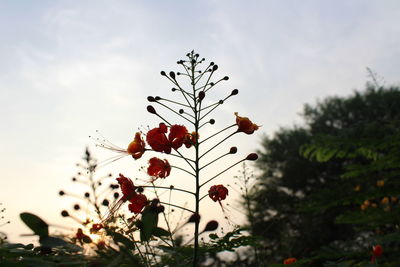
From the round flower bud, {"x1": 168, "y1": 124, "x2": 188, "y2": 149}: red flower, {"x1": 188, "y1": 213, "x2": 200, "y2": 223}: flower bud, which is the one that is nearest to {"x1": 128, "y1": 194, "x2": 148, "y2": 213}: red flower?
{"x1": 188, "y1": 213, "x2": 200, "y2": 223}: flower bud

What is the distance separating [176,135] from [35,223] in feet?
3.30

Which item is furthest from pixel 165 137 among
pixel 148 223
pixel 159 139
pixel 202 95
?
pixel 148 223

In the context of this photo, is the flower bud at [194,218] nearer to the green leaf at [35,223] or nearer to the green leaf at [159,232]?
the green leaf at [159,232]

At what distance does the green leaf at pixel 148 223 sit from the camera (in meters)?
1.21

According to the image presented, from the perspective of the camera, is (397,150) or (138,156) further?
(397,150)

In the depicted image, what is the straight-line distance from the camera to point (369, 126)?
235 inches

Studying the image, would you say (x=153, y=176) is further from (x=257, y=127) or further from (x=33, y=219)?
(x=33, y=219)

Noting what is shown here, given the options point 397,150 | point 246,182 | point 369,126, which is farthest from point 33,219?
point 369,126

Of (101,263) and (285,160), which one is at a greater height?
(285,160)

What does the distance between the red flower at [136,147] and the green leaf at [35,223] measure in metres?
1.01

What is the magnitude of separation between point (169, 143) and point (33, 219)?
0.99 m

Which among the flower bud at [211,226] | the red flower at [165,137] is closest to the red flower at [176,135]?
the red flower at [165,137]

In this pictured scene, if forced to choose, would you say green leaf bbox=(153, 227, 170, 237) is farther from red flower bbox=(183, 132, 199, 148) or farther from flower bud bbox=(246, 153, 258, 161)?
flower bud bbox=(246, 153, 258, 161)

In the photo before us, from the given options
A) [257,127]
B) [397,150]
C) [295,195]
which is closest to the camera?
[257,127]
